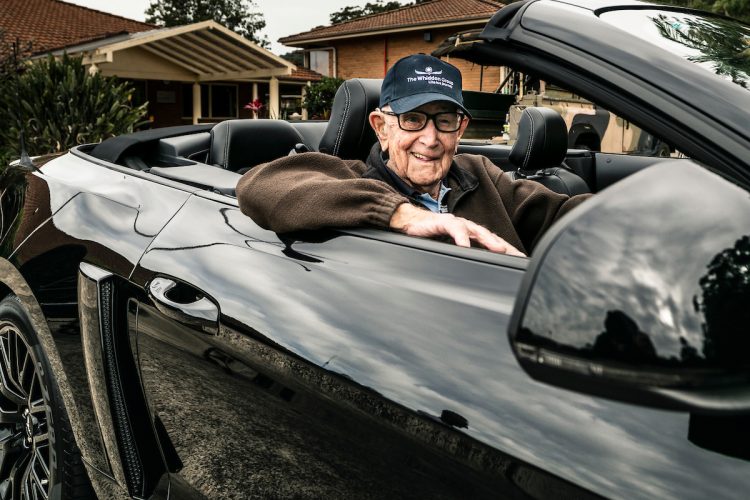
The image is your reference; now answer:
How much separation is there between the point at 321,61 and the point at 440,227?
33.5 metres

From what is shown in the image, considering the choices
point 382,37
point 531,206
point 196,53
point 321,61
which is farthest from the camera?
point 321,61

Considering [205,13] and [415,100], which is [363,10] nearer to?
[205,13]

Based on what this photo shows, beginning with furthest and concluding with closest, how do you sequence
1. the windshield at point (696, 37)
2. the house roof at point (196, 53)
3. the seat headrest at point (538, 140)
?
the house roof at point (196, 53) < the seat headrest at point (538, 140) < the windshield at point (696, 37)

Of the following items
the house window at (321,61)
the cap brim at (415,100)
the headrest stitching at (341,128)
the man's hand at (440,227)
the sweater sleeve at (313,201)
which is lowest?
the man's hand at (440,227)

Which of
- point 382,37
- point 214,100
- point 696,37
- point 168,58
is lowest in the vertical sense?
point 214,100

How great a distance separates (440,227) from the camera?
1450 millimetres

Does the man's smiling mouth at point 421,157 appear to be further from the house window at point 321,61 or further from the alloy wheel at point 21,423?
the house window at point 321,61

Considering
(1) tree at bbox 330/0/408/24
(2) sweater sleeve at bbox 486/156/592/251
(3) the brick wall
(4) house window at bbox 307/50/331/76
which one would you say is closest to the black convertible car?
(2) sweater sleeve at bbox 486/156/592/251

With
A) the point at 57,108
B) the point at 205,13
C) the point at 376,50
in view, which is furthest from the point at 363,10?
the point at 57,108

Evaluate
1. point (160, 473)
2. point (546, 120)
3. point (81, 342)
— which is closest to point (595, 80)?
point (160, 473)

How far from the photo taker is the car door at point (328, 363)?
1.07 meters

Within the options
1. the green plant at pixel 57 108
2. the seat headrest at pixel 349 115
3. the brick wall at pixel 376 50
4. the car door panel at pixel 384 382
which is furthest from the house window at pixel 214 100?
the car door panel at pixel 384 382

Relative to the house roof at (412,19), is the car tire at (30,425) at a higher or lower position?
lower

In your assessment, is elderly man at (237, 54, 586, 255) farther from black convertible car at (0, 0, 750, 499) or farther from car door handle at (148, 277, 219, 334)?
car door handle at (148, 277, 219, 334)
